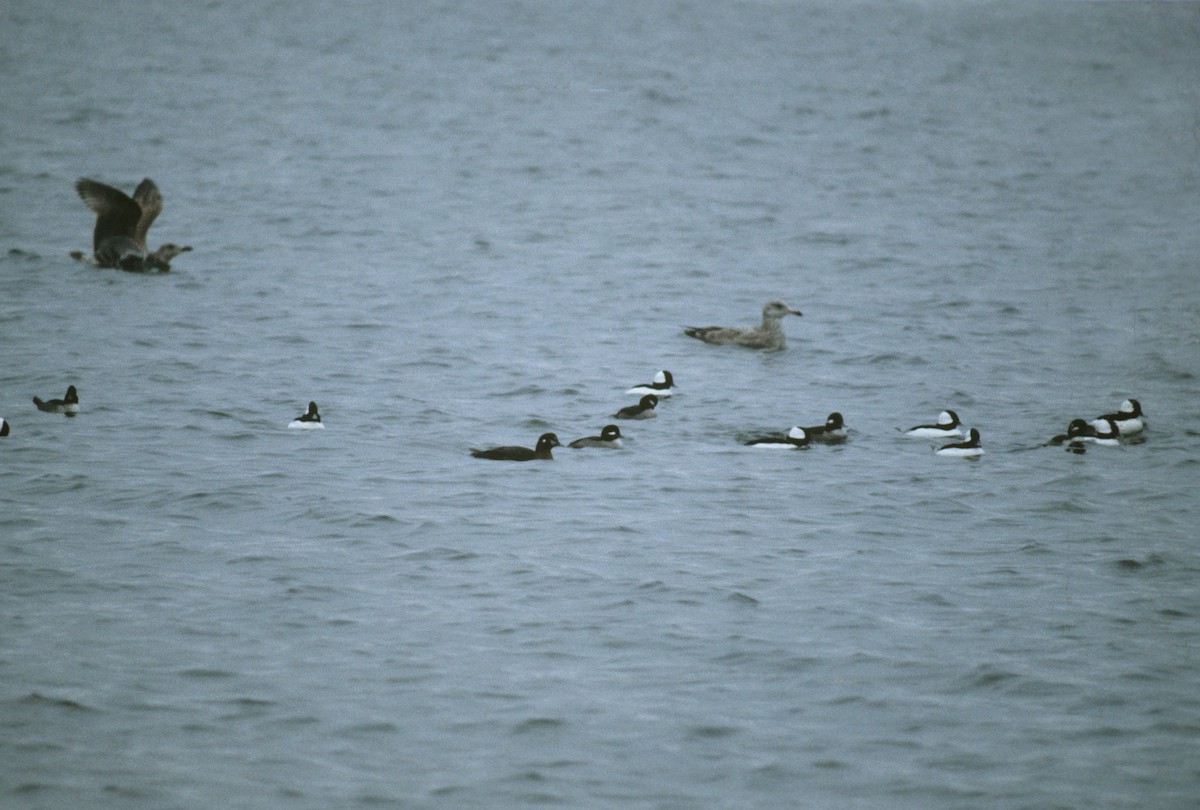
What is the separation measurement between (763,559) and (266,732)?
5.40m

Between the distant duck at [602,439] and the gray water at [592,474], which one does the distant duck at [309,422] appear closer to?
the gray water at [592,474]

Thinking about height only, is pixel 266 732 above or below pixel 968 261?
below

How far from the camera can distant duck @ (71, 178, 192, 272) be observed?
2552cm

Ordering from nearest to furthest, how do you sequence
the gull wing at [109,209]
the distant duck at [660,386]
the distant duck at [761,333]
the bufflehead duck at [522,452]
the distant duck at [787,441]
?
the bufflehead duck at [522,452], the distant duck at [787,441], the distant duck at [660,386], the distant duck at [761,333], the gull wing at [109,209]

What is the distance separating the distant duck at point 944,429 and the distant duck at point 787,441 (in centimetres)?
139

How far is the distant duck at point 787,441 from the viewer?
58.5 feet

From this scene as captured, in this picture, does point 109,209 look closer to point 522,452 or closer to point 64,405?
point 64,405

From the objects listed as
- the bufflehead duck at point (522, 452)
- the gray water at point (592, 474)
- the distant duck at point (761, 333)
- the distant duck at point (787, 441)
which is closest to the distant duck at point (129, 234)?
the gray water at point (592, 474)

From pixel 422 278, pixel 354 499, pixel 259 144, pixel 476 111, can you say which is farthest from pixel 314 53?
pixel 354 499

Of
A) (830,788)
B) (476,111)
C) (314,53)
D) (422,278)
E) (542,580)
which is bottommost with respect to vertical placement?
(830,788)

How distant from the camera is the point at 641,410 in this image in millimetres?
18859

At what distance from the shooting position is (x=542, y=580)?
13.6 metres

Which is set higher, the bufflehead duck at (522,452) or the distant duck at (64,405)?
the distant duck at (64,405)

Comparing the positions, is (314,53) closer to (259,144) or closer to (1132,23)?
(259,144)
